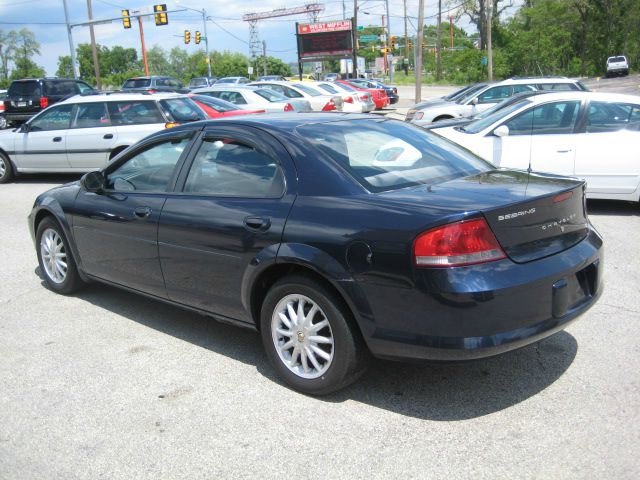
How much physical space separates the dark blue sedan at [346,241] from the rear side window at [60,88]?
2001 cm

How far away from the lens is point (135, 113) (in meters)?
11.7

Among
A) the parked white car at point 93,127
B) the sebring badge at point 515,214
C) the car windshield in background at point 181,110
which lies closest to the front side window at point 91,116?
the parked white car at point 93,127

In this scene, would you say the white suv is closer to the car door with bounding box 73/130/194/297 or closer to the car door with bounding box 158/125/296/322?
the car door with bounding box 73/130/194/297

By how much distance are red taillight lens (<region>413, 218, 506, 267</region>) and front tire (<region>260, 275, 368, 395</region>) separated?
0.59 m

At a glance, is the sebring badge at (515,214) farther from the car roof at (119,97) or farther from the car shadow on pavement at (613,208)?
the car roof at (119,97)

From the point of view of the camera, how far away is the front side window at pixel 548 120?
8.40 meters

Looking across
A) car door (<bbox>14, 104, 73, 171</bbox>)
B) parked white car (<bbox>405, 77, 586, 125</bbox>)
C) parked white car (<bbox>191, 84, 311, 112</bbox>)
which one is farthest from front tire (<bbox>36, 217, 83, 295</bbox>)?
parked white car (<bbox>405, 77, 586, 125</bbox>)

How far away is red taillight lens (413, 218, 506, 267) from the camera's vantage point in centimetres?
323

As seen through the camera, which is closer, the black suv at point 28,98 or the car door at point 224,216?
the car door at point 224,216

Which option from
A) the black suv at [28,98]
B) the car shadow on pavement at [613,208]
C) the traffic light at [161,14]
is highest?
the traffic light at [161,14]

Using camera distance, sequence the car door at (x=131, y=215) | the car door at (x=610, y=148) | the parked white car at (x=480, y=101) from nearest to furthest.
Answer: the car door at (x=131, y=215) → the car door at (x=610, y=148) → the parked white car at (x=480, y=101)

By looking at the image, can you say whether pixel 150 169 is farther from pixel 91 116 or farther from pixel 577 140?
pixel 91 116

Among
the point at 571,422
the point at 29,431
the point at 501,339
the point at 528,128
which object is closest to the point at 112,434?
the point at 29,431

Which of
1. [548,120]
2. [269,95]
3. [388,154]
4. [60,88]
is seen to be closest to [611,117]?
[548,120]
